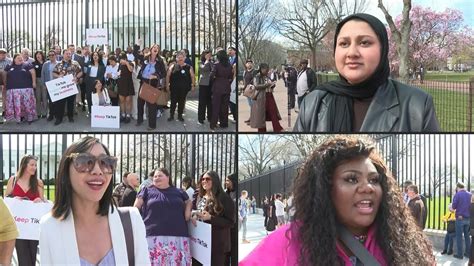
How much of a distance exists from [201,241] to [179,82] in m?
1.30

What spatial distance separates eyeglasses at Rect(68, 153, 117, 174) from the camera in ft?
10.6

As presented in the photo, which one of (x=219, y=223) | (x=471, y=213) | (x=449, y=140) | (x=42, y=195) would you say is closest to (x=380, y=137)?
(x=449, y=140)

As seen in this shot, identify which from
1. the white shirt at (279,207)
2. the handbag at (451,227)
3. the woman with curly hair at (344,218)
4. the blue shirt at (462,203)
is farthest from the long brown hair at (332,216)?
the blue shirt at (462,203)

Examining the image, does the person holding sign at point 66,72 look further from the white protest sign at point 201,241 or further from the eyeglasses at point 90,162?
the eyeglasses at point 90,162

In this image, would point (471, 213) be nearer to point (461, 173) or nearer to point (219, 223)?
point (461, 173)

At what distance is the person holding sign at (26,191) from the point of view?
417 cm

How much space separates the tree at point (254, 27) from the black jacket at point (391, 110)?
669 mm

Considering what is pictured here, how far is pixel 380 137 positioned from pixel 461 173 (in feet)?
2.51

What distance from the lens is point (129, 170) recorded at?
433cm

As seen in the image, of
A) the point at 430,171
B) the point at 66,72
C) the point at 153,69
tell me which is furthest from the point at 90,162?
the point at 430,171

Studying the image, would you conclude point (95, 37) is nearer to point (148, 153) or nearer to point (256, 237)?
point (148, 153)

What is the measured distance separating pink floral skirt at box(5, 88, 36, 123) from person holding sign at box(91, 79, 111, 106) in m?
0.49

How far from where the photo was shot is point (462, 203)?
421cm

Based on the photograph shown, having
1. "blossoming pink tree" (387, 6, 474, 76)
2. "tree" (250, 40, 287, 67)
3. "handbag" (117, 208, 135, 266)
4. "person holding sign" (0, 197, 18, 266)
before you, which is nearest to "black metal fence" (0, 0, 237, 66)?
"tree" (250, 40, 287, 67)
